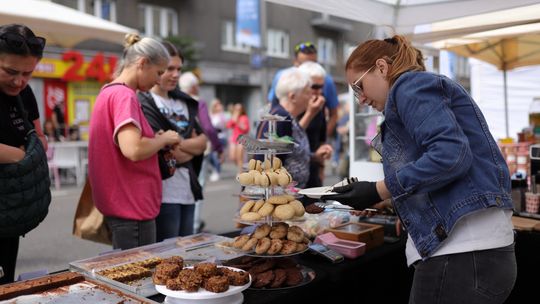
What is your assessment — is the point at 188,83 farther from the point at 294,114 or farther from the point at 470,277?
the point at 470,277

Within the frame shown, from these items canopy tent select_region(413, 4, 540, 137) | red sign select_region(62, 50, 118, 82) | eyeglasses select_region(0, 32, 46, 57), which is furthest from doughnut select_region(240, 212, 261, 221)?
red sign select_region(62, 50, 118, 82)

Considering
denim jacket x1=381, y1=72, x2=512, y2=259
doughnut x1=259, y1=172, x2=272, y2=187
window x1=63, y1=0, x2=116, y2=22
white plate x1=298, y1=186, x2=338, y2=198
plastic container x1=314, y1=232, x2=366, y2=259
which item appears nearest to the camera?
denim jacket x1=381, y1=72, x2=512, y2=259

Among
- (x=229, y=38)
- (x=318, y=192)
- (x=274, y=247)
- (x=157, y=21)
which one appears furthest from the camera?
(x=229, y=38)

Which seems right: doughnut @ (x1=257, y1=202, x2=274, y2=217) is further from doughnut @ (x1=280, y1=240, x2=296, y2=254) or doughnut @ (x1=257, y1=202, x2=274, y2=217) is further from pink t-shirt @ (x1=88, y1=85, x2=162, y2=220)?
pink t-shirt @ (x1=88, y1=85, x2=162, y2=220)

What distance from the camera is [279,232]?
72.7 inches

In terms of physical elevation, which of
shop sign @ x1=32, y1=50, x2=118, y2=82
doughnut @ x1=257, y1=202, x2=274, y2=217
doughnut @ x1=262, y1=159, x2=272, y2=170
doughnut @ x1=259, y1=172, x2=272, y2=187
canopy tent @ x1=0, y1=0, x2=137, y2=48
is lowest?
doughnut @ x1=257, y1=202, x2=274, y2=217

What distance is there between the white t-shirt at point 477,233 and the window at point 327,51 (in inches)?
917

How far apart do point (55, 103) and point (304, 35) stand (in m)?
12.5

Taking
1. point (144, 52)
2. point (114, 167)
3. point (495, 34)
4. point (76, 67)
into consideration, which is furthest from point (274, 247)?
point (76, 67)

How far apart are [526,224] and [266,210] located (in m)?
1.72

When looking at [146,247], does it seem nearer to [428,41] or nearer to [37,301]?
[37,301]

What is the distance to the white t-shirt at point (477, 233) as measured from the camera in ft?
4.65

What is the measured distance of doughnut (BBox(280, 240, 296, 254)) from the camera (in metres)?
1.77

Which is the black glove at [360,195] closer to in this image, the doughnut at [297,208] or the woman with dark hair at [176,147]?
the doughnut at [297,208]
